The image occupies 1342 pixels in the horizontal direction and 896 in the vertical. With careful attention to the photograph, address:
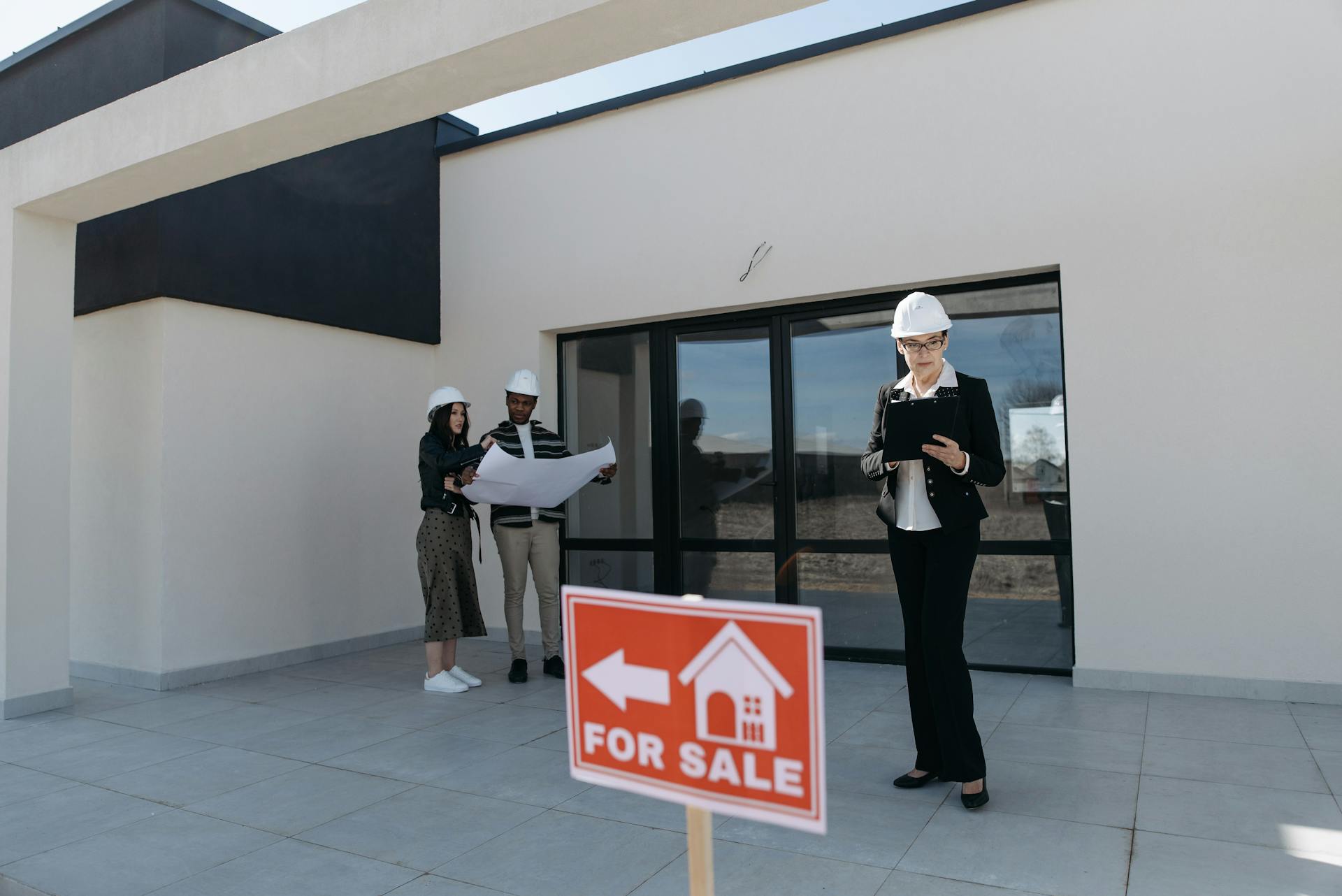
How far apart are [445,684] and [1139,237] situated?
13.3ft

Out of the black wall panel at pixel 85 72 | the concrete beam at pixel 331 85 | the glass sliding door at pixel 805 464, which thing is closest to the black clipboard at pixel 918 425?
the concrete beam at pixel 331 85

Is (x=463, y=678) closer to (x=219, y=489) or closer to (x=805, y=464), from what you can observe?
(x=219, y=489)

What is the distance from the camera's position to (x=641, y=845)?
256cm

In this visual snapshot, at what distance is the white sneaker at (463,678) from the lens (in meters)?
4.62

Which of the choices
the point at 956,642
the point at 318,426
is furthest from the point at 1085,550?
the point at 318,426

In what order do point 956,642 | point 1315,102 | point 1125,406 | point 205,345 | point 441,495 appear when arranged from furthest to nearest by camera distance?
point 205,345
point 441,495
point 1125,406
point 1315,102
point 956,642

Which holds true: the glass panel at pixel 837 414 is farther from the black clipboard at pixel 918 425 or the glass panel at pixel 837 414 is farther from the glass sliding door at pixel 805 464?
the black clipboard at pixel 918 425

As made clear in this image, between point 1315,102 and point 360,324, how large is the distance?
5271mm

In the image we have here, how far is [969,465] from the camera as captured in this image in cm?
280

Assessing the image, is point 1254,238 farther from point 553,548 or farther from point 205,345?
point 205,345

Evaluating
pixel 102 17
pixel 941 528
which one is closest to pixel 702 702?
pixel 941 528

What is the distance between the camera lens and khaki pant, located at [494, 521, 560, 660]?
4770 millimetres

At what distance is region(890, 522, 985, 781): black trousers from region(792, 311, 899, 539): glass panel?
6.67 feet

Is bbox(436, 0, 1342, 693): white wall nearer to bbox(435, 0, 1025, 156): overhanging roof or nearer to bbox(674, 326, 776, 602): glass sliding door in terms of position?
bbox(435, 0, 1025, 156): overhanging roof
